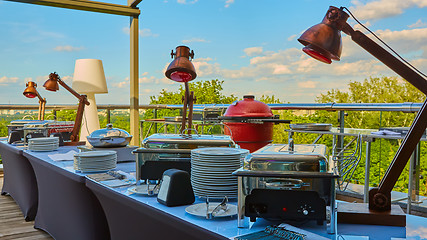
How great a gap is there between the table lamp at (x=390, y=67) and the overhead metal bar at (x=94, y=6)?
4474mm

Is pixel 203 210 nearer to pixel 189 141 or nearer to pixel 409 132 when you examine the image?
pixel 189 141

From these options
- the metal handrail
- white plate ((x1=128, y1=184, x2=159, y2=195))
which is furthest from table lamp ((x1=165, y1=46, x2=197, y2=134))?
the metal handrail

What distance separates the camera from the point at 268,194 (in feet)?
3.03

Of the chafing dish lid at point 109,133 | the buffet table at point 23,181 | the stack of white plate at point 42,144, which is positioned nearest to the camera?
the chafing dish lid at point 109,133

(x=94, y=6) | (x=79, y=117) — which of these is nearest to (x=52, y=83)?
(x=79, y=117)

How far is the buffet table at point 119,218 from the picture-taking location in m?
0.93

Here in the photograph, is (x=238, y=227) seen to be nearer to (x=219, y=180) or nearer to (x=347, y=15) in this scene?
(x=219, y=180)

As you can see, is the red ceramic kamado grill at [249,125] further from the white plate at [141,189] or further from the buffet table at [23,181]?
the buffet table at [23,181]

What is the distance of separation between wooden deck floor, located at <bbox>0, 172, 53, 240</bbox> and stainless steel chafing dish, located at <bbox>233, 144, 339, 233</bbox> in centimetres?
Answer: 208

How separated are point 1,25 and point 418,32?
1295cm

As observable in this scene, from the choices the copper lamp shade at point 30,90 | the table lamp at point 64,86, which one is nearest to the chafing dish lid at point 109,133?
the table lamp at point 64,86

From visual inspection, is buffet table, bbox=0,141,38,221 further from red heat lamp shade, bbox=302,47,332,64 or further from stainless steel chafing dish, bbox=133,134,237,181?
red heat lamp shade, bbox=302,47,332,64

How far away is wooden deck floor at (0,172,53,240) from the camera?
8.37 ft

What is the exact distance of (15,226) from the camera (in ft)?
9.08
